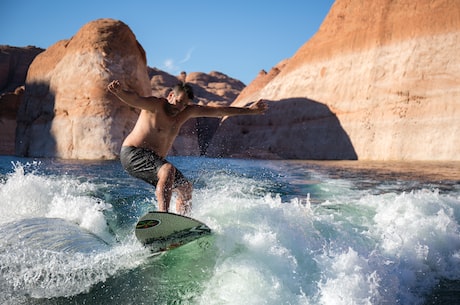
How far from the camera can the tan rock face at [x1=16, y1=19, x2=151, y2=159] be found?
66.2 ft

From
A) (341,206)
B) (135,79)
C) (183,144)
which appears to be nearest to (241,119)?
(183,144)

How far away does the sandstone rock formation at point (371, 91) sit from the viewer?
1806 cm

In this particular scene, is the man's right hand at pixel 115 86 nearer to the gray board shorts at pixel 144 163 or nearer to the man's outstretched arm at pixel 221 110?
the gray board shorts at pixel 144 163

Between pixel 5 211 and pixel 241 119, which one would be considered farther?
pixel 241 119

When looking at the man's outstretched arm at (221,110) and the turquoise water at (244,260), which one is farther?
the man's outstretched arm at (221,110)

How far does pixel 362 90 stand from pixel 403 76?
234cm

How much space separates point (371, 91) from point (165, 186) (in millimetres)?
19091

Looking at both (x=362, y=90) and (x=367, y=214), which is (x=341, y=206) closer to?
(x=367, y=214)

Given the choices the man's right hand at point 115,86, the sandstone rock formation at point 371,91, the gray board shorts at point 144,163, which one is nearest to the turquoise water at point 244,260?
the gray board shorts at point 144,163

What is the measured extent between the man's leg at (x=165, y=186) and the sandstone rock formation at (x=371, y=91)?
15753 mm

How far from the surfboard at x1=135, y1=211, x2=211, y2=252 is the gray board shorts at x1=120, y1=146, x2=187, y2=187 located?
2.44 ft

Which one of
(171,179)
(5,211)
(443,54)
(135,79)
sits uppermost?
(443,54)

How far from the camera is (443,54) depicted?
1862cm

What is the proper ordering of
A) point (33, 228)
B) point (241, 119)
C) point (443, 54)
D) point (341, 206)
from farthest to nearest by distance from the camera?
point (241, 119), point (443, 54), point (341, 206), point (33, 228)
